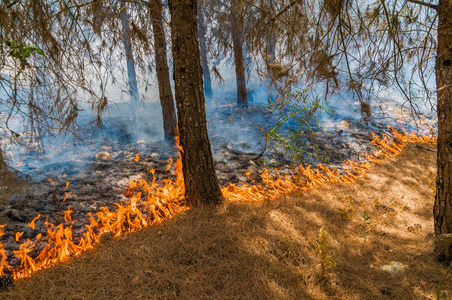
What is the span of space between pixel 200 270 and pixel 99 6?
2.79 m

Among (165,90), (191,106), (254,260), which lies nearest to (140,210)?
(191,106)

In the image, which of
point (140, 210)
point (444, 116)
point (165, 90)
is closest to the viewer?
point (444, 116)

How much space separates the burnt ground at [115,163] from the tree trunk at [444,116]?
6.83 feet

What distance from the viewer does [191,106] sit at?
282cm

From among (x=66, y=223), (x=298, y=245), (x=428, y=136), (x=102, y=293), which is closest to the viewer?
(x=102, y=293)

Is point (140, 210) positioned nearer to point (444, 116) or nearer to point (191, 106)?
point (191, 106)

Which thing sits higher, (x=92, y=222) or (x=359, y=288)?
(x=92, y=222)

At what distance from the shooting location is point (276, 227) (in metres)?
2.65

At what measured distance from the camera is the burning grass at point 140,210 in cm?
232

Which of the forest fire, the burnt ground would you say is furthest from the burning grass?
the burnt ground

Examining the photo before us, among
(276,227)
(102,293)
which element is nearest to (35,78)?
(102,293)

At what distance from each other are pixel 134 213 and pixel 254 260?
4.93 feet

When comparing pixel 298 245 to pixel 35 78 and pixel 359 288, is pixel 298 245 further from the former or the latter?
pixel 35 78

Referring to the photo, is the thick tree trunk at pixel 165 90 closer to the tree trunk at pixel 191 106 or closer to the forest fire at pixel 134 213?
the forest fire at pixel 134 213
